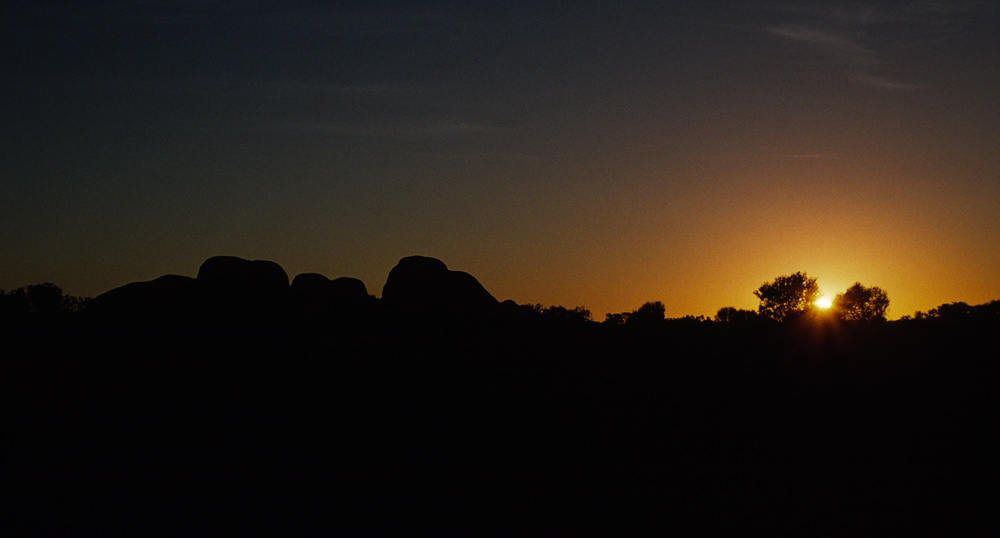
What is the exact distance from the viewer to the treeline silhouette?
49.6ft

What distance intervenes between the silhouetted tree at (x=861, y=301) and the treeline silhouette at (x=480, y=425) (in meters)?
58.5

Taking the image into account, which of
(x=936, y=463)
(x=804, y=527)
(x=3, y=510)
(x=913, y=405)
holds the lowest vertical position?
(x=3, y=510)

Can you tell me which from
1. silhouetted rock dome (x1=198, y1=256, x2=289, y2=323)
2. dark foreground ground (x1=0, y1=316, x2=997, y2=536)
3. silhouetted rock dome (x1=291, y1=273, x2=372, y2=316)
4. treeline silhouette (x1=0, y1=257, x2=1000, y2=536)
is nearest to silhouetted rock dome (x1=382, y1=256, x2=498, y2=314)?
silhouetted rock dome (x1=291, y1=273, x2=372, y2=316)

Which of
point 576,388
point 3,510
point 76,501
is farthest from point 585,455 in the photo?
point 3,510

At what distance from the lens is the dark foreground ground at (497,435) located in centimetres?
1498

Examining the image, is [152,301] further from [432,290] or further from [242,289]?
[432,290]

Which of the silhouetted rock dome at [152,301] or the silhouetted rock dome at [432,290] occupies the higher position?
the silhouetted rock dome at [432,290]

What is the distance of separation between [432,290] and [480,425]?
16.1 m

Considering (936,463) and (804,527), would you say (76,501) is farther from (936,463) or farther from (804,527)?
(936,463)

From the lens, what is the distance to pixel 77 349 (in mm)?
27078

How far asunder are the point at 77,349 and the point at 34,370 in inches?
129

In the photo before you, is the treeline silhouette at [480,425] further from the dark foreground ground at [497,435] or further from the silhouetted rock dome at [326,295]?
the silhouetted rock dome at [326,295]

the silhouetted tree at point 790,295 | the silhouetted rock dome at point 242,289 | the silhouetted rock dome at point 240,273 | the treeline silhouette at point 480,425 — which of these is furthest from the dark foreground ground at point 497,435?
the silhouetted tree at point 790,295

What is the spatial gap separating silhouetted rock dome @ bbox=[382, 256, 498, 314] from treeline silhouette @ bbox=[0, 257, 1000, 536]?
2.40 metres
